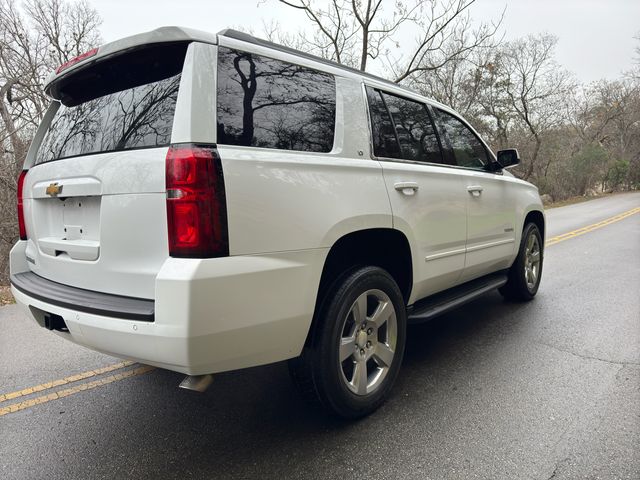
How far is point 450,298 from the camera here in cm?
342

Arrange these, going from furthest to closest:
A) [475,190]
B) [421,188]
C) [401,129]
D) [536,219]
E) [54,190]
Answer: [536,219]
[475,190]
[401,129]
[421,188]
[54,190]

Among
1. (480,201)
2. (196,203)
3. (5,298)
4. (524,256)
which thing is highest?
(196,203)

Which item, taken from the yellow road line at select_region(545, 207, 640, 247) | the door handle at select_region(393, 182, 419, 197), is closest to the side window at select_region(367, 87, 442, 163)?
the door handle at select_region(393, 182, 419, 197)

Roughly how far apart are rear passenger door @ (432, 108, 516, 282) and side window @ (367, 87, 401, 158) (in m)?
0.81

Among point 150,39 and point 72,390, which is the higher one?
point 150,39

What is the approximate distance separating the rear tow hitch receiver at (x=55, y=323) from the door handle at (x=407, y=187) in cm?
202

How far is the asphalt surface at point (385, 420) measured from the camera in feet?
6.97

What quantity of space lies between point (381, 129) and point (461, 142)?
133 cm

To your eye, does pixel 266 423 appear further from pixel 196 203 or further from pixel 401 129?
pixel 401 129

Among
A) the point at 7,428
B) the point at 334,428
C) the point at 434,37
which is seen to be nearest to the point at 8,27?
the point at 434,37

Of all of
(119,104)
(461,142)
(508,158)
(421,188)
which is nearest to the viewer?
(119,104)

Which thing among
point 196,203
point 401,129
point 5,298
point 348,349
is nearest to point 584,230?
point 401,129

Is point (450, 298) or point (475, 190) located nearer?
point (450, 298)

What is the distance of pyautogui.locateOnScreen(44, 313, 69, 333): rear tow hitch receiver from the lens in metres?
2.24
